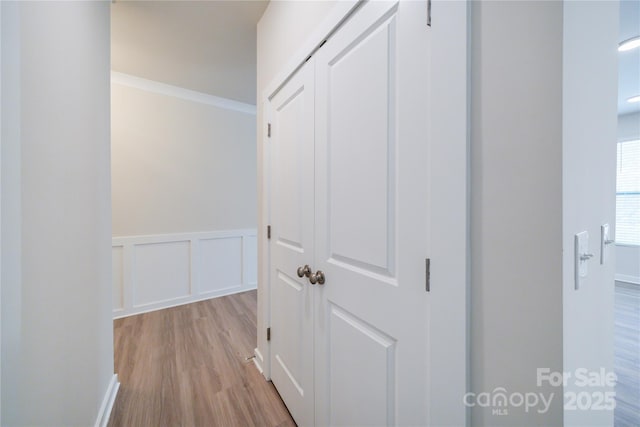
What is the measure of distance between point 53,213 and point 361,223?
112 centimetres

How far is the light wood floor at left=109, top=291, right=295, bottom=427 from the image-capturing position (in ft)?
4.78

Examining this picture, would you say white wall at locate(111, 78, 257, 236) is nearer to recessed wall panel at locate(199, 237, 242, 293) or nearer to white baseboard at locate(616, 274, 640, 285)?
recessed wall panel at locate(199, 237, 242, 293)

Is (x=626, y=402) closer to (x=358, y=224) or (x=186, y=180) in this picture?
(x=358, y=224)

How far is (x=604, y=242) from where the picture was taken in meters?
0.70

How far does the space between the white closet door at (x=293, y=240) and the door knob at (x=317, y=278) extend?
0.32 ft

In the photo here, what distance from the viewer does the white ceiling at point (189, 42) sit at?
186cm

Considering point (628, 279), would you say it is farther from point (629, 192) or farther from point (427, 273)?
point (427, 273)

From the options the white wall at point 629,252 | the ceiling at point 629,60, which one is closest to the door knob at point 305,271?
the ceiling at point 629,60

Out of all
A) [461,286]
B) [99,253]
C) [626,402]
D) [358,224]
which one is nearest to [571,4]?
[461,286]

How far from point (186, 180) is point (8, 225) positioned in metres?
2.77

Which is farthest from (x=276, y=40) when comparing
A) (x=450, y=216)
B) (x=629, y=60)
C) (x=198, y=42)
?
(x=629, y=60)

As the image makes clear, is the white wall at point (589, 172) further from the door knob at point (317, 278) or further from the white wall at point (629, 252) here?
the white wall at point (629, 252)

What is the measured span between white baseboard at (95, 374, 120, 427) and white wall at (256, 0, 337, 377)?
88 centimetres

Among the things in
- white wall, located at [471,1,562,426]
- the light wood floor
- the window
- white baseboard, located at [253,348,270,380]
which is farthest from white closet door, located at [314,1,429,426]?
the window
